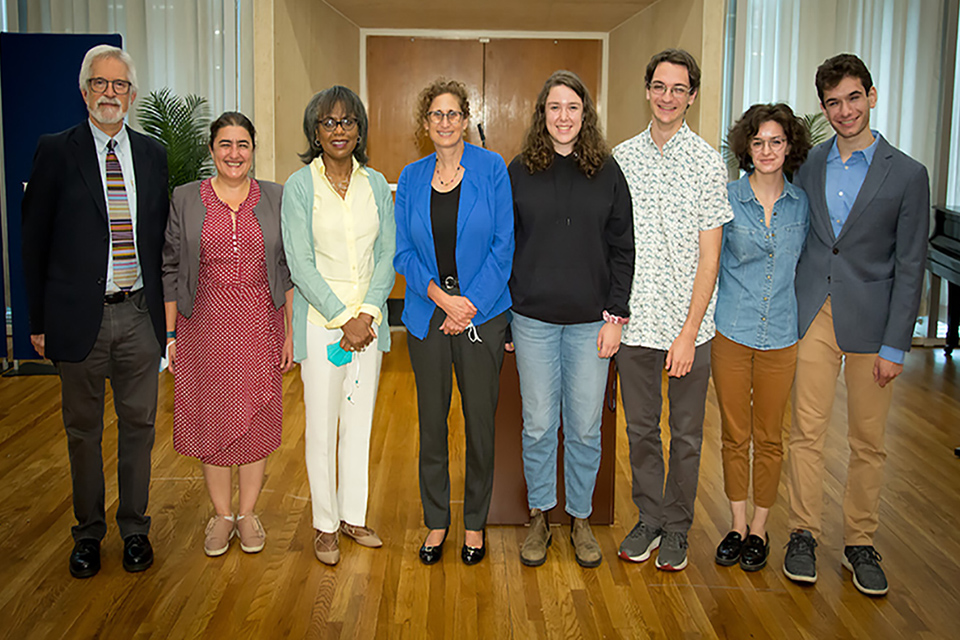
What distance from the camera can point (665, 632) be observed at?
2.63 m

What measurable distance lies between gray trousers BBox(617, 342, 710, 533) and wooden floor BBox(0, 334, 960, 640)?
0.26m

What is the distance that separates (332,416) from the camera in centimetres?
304

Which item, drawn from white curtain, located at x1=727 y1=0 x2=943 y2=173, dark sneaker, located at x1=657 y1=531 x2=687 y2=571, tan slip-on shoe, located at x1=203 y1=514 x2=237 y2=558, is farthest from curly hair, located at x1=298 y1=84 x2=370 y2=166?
white curtain, located at x1=727 y1=0 x2=943 y2=173

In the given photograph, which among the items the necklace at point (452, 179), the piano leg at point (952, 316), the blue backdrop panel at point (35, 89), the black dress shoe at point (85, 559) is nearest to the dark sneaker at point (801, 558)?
the necklace at point (452, 179)

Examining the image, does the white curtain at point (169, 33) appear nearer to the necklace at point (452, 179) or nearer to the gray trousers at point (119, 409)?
the gray trousers at point (119, 409)

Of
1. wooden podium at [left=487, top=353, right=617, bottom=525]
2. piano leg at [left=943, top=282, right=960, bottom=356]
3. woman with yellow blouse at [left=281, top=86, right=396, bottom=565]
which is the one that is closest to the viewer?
woman with yellow blouse at [left=281, top=86, right=396, bottom=565]

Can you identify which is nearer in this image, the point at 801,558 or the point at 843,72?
Result: the point at 843,72

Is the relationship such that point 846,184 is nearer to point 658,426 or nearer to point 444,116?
point 658,426

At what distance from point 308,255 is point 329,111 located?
0.50 m

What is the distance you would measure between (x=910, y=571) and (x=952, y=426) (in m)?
2.12

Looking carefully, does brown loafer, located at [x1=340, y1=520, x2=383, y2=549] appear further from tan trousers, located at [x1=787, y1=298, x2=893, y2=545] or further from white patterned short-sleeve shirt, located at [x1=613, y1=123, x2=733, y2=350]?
tan trousers, located at [x1=787, y1=298, x2=893, y2=545]

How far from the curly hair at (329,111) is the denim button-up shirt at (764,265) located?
4.35ft

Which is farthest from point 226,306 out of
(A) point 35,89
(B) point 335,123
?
(A) point 35,89

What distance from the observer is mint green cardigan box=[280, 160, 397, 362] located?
2854 millimetres
